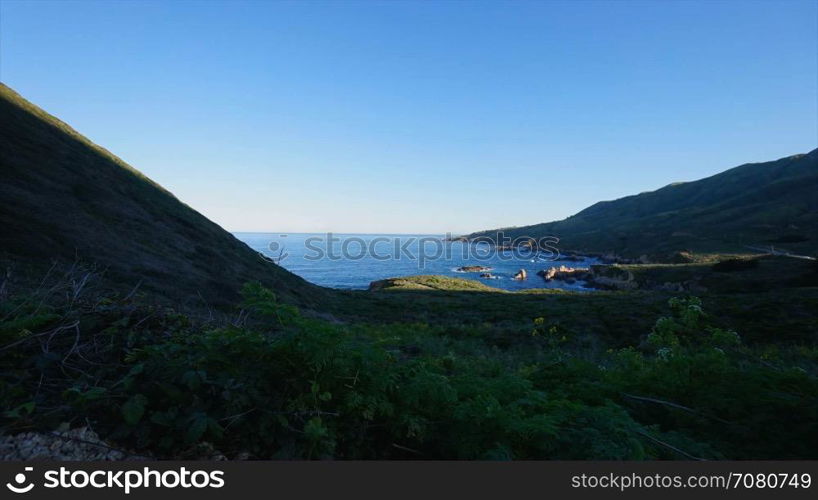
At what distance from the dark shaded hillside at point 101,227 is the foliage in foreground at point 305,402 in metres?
14.3

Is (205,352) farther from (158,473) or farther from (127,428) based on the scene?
(158,473)

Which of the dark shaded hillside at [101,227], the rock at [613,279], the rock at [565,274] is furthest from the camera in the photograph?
the rock at [565,274]

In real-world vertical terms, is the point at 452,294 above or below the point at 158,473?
below

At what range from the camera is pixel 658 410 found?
4863 millimetres

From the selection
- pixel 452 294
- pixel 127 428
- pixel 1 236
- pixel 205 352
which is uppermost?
pixel 1 236

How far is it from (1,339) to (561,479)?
514 centimetres

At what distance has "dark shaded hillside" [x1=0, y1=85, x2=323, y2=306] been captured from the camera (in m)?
19.4

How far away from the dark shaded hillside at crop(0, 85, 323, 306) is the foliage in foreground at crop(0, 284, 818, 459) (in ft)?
46.9

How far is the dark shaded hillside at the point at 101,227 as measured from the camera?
63.7ft

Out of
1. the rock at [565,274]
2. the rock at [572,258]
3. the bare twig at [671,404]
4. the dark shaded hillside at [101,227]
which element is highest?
the dark shaded hillside at [101,227]

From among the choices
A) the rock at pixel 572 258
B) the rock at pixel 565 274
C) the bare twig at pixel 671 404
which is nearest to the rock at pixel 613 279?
the rock at pixel 565 274

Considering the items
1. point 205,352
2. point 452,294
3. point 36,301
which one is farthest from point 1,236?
point 452,294

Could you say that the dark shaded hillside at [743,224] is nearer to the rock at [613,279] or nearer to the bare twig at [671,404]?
the rock at [613,279]

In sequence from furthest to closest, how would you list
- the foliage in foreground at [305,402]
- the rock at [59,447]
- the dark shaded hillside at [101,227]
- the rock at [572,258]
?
the rock at [572,258] < the dark shaded hillside at [101,227] < the foliage in foreground at [305,402] < the rock at [59,447]
